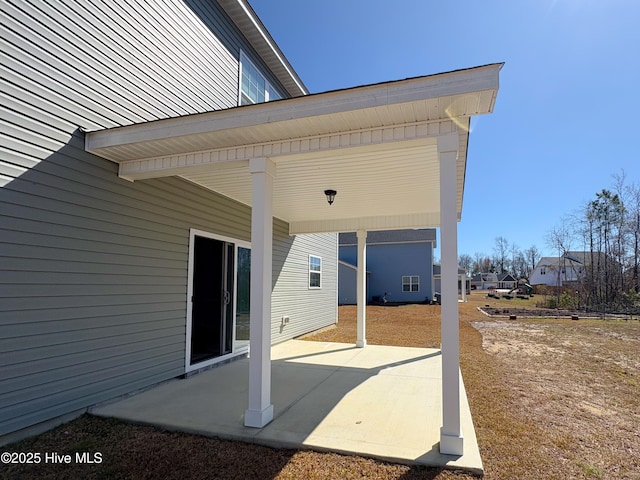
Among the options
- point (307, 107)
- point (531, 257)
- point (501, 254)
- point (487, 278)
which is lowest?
point (487, 278)

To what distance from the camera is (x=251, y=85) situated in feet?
25.8

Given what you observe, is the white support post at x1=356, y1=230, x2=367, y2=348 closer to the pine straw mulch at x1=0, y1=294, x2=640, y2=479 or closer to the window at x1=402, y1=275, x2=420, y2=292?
the pine straw mulch at x1=0, y1=294, x2=640, y2=479

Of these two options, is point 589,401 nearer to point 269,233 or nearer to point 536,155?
point 269,233

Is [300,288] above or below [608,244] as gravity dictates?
below

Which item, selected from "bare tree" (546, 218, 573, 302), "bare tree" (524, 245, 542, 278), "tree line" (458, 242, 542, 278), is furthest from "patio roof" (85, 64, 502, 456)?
"bare tree" (524, 245, 542, 278)

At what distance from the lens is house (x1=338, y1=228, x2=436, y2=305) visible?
82.9 feet

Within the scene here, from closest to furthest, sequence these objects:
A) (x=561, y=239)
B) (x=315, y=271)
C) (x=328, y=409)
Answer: (x=328, y=409) < (x=315, y=271) < (x=561, y=239)

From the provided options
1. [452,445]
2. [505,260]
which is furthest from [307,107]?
[505,260]

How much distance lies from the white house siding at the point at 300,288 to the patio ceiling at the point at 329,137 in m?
3.79

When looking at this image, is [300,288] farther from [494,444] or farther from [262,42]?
[494,444]

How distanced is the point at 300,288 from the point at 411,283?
1683 centimetres

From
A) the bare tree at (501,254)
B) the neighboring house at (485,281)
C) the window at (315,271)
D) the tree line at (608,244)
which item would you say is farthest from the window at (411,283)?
the bare tree at (501,254)

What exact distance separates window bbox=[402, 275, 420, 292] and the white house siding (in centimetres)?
1334

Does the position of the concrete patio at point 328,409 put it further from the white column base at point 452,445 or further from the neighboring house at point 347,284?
the neighboring house at point 347,284
